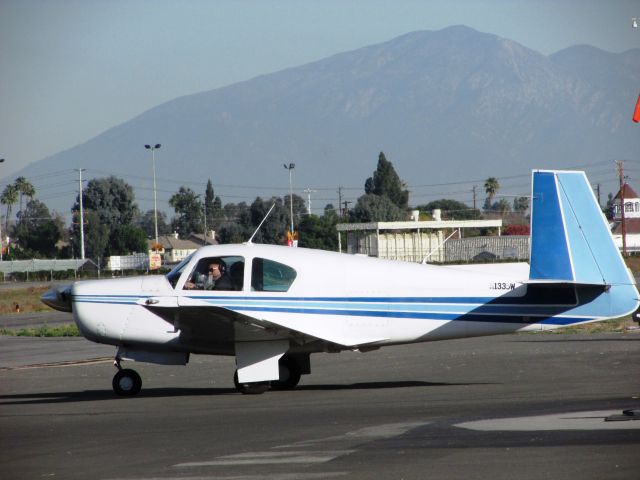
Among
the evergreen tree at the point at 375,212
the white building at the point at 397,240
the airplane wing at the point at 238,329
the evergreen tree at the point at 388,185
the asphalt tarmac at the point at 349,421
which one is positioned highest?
the evergreen tree at the point at 388,185

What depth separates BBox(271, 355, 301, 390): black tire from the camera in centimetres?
1517

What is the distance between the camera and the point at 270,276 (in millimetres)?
14391

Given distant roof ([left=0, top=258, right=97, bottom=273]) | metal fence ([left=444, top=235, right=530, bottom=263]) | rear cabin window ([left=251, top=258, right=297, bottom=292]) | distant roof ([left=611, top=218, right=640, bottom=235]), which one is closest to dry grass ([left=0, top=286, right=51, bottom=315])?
distant roof ([left=0, top=258, right=97, bottom=273])

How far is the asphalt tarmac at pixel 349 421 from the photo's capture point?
8.72 metres

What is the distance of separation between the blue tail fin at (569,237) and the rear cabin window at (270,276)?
339 cm

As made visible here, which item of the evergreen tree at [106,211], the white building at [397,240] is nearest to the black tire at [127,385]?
the white building at [397,240]

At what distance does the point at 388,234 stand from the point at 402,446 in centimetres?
6770

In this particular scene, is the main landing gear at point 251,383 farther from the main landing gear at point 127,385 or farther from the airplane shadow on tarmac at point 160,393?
the airplane shadow on tarmac at point 160,393

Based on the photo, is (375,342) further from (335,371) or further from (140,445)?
(140,445)

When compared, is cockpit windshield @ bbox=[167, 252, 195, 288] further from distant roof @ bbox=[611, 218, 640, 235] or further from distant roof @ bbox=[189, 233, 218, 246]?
distant roof @ bbox=[611, 218, 640, 235]

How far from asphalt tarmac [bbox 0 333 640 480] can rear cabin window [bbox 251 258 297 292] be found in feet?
4.99

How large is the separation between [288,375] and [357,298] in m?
1.75

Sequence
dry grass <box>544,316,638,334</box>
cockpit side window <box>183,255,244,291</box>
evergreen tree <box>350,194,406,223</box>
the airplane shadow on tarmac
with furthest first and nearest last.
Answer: evergreen tree <box>350,194,406,223</box>, dry grass <box>544,316,638,334</box>, the airplane shadow on tarmac, cockpit side window <box>183,255,244,291</box>

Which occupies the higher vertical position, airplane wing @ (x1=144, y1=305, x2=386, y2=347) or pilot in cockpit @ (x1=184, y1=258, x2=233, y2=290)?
pilot in cockpit @ (x1=184, y1=258, x2=233, y2=290)
